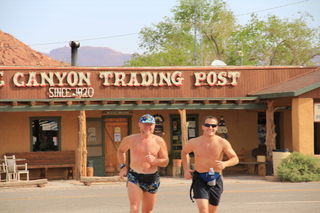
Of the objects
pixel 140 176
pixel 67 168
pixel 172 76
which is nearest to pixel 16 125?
pixel 67 168

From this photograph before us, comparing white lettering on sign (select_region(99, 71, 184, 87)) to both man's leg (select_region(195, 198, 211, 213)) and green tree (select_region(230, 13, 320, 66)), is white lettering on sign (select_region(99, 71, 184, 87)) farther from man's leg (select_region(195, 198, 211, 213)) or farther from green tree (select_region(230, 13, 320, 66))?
green tree (select_region(230, 13, 320, 66))

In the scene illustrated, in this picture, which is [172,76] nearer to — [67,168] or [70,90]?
[70,90]

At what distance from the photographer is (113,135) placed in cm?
2483

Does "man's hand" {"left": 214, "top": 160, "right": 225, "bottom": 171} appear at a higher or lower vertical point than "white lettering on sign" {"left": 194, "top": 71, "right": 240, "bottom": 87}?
lower

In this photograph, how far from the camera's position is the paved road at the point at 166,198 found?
13.1 metres

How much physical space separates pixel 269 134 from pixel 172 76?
446 cm

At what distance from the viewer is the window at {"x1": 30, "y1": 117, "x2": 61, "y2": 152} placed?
23672 millimetres

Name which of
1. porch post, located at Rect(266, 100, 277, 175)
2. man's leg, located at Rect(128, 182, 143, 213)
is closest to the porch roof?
porch post, located at Rect(266, 100, 277, 175)

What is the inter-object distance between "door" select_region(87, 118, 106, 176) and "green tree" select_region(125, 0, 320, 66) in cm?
2967

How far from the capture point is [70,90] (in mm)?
22719

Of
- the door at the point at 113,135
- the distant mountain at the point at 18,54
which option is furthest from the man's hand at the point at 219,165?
the distant mountain at the point at 18,54

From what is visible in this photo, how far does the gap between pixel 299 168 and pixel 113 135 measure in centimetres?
828

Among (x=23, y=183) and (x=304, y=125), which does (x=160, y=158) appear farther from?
(x=304, y=125)

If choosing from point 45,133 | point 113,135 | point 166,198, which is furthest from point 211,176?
point 113,135
